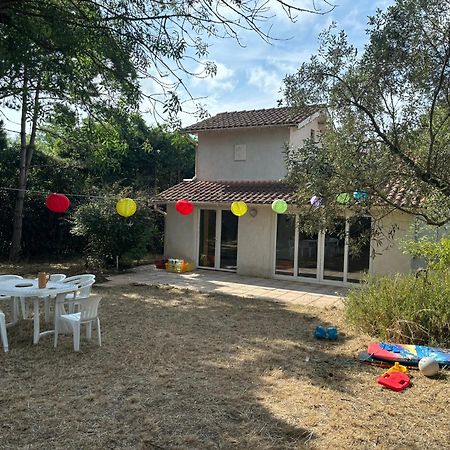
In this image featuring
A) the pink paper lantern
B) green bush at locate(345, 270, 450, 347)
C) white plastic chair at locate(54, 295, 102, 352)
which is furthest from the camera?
green bush at locate(345, 270, 450, 347)

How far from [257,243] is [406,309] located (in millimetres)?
8888

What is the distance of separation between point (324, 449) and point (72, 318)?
455cm

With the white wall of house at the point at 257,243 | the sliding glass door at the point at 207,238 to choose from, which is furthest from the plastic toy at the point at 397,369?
the sliding glass door at the point at 207,238

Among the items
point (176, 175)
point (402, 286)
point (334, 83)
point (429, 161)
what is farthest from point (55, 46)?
point (176, 175)

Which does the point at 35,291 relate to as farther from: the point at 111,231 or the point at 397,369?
the point at 111,231

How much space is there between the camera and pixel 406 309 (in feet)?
26.4

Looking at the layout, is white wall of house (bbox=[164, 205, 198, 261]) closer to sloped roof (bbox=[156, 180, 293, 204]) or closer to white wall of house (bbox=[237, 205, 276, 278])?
sloped roof (bbox=[156, 180, 293, 204])

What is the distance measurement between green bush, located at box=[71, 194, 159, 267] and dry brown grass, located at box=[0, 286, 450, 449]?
746cm

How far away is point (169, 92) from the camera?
248 inches

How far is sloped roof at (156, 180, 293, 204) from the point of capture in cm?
1587

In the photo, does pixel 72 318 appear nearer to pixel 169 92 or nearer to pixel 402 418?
pixel 169 92

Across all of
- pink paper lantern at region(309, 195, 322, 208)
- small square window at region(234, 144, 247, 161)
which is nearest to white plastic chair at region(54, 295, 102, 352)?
pink paper lantern at region(309, 195, 322, 208)

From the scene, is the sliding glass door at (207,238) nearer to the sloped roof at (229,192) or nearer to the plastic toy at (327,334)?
the sloped roof at (229,192)

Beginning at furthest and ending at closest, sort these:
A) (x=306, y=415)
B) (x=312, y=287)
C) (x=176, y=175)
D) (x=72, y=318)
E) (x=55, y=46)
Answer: (x=176, y=175) < (x=312, y=287) < (x=72, y=318) < (x=55, y=46) < (x=306, y=415)
